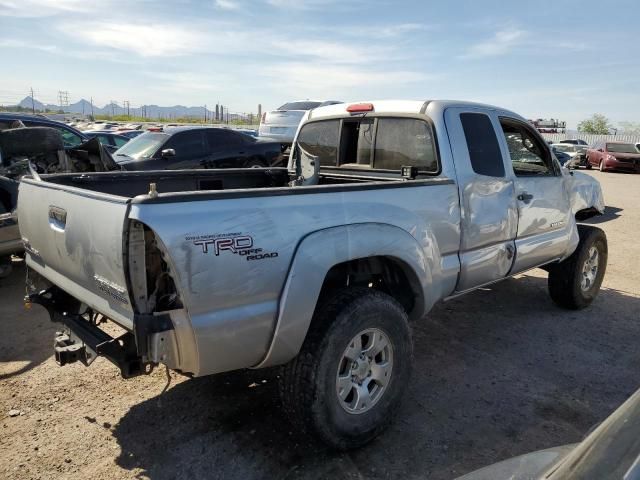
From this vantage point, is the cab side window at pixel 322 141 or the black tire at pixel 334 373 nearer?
the black tire at pixel 334 373

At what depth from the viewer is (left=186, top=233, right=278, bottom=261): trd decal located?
228cm

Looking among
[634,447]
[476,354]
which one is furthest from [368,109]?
[634,447]

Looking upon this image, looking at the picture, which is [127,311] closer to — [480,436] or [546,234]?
[480,436]

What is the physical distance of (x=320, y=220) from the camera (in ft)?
8.91

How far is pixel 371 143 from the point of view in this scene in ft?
14.0

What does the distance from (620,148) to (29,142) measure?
82.4 ft

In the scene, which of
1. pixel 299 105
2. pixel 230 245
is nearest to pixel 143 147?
pixel 299 105

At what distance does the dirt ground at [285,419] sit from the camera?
2.87 m

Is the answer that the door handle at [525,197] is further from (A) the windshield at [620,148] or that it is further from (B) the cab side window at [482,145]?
(A) the windshield at [620,148]

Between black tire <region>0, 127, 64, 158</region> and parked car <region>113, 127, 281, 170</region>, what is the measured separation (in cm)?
266

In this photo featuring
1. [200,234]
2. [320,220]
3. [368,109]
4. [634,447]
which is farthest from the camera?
[368,109]

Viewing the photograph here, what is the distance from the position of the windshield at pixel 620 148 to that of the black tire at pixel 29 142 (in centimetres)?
2440

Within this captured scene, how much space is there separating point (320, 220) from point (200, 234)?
2.26 feet

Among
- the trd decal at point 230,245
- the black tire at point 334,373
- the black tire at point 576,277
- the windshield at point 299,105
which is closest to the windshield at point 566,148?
the windshield at point 299,105
